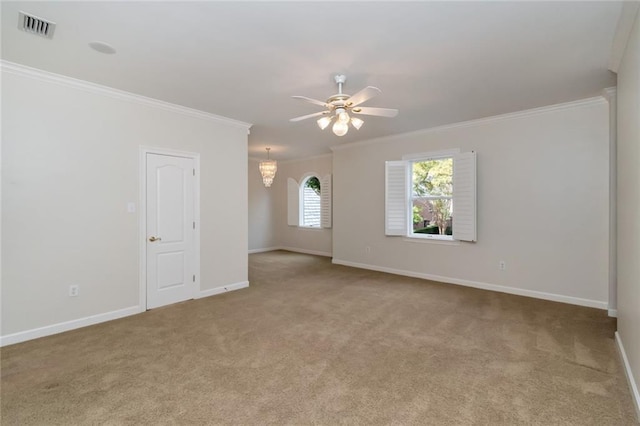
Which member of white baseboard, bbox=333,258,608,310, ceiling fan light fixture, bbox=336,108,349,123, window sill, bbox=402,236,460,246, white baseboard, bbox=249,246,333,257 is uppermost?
ceiling fan light fixture, bbox=336,108,349,123

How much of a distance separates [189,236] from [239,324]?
5.15 feet

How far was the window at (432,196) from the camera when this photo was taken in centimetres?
483

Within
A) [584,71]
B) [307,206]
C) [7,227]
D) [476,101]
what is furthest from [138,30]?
[307,206]

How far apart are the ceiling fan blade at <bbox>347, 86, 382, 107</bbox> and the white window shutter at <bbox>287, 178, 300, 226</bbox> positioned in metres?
5.71

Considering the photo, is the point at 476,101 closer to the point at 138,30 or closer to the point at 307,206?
the point at 138,30

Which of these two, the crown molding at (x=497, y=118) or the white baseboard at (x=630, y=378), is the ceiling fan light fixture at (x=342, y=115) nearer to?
the crown molding at (x=497, y=118)

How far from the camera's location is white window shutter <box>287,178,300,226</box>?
28.0 feet

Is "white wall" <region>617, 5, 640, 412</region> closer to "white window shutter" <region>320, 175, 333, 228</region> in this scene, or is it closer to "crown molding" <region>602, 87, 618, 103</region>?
"crown molding" <region>602, 87, 618, 103</region>

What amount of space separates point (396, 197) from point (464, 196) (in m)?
1.21

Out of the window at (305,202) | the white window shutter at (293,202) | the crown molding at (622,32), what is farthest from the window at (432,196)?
the white window shutter at (293,202)

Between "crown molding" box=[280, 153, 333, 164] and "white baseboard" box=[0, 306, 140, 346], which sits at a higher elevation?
"crown molding" box=[280, 153, 333, 164]

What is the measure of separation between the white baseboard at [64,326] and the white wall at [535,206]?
4412 mm

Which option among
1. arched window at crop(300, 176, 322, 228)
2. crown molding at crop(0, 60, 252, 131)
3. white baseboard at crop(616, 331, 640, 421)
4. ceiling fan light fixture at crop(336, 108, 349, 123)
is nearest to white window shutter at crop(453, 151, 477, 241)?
white baseboard at crop(616, 331, 640, 421)

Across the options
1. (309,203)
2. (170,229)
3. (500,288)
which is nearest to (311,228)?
(309,203)
